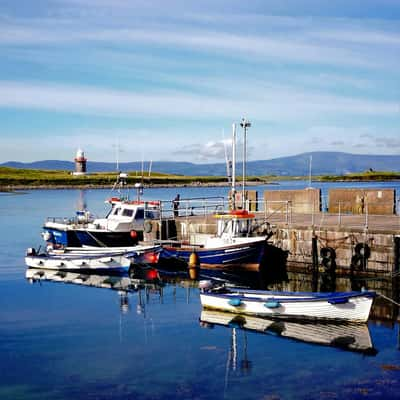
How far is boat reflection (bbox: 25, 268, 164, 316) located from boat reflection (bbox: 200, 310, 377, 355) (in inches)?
158

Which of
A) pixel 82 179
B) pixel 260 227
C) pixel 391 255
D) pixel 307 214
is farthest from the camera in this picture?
pixel 82 179

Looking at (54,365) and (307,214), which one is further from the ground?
(307,214)

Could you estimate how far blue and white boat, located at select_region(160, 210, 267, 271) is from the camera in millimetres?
27312

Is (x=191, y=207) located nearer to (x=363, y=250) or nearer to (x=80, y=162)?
(x=363, y=250)

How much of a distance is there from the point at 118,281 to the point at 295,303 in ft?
34.3

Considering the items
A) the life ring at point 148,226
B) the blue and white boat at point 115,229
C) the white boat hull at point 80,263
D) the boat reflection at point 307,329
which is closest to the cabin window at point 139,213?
the blue and white boat at point 115,229

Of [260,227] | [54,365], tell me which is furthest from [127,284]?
[54,365]

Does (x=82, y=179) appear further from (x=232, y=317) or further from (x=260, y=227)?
(x=232, y=317)

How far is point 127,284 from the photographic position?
26422 millimetres

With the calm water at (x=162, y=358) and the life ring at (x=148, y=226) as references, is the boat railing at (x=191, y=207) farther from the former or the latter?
the calm water at (x=162, y=358)

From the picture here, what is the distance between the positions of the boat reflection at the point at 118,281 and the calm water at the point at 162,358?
4.41ft

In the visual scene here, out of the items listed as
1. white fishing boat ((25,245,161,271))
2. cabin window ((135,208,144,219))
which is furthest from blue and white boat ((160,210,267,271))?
cabin window ((135,208,144,219))

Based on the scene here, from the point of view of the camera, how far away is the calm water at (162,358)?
1366cm

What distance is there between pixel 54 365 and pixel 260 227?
51.3 ft
